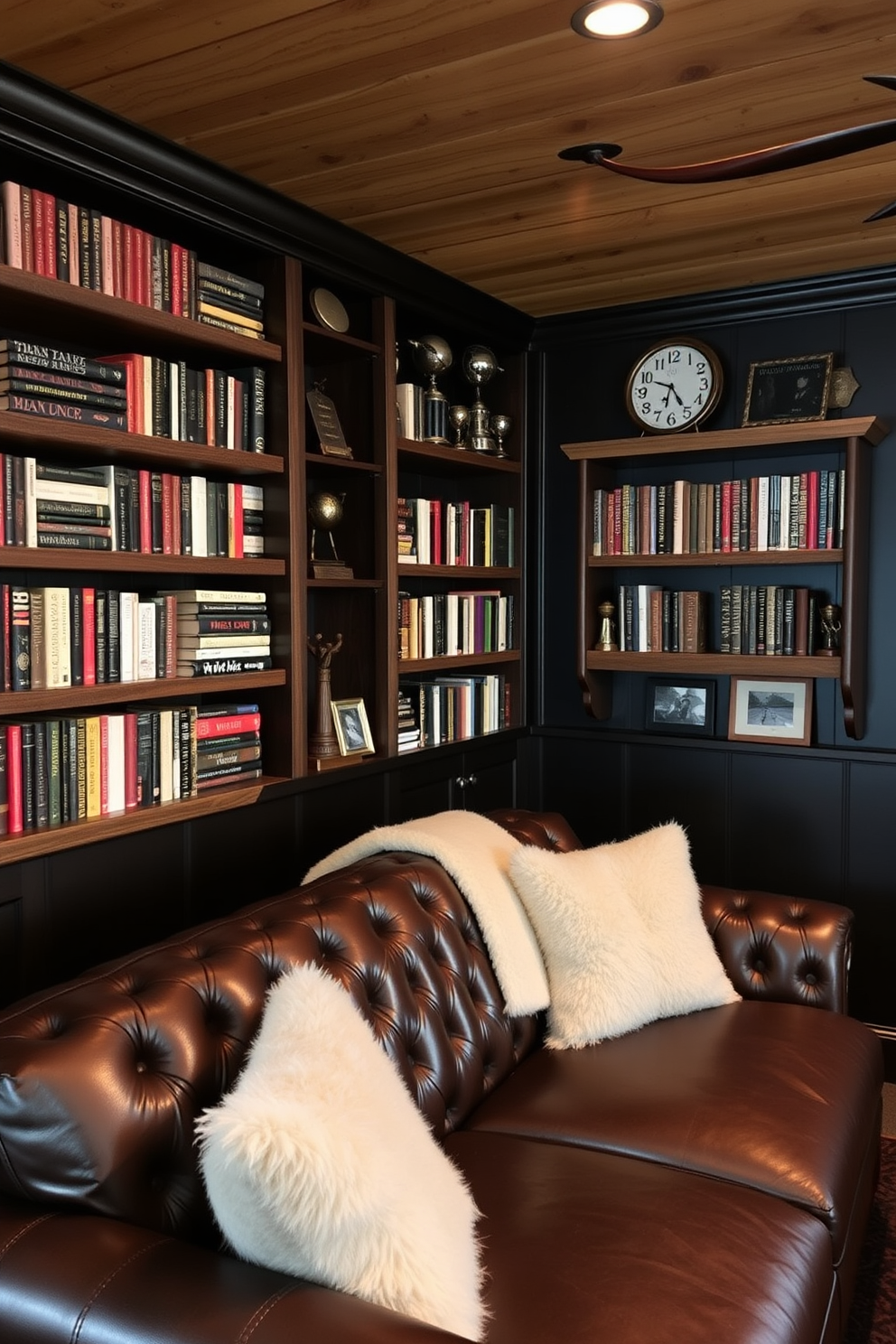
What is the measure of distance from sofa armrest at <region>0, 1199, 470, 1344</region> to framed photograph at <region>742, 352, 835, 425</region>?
296cm

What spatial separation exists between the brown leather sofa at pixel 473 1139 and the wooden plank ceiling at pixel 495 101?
5.09ft

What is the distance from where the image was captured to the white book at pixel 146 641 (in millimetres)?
2521

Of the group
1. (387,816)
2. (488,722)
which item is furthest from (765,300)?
(387,816)

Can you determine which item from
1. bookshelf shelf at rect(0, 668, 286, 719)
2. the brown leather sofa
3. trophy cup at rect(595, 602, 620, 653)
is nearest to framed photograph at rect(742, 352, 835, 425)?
trophy cup at rect(595, 602, 620, 653)

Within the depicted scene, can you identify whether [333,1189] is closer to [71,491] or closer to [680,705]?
[71,491]

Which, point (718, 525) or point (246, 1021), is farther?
point (718, 525)

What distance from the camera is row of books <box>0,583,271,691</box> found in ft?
7.41

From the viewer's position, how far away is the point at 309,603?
3.32 m

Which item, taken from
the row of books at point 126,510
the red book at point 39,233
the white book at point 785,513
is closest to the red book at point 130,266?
the red book at point 39,233

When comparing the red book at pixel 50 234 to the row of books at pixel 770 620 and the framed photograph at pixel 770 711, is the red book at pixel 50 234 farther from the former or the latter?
the framed photograph at pixel 770 711

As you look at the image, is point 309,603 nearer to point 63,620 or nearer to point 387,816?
point 387,816

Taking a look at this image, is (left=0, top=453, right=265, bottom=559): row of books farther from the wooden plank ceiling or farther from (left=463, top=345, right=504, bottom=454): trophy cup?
(left=463, top=345, right=504, bottom=454): trophy cup

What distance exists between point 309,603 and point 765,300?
5.88 feet

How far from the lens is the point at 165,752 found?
2.57 meters
